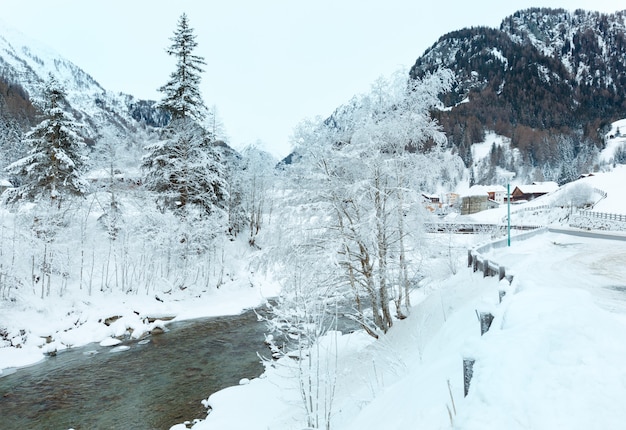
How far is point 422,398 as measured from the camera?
4707 millimetres

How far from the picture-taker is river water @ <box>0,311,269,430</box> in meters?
10.3

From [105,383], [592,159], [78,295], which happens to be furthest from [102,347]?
[592,159]

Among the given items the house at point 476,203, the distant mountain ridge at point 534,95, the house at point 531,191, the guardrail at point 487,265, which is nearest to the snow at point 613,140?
the distant mountain ridge at point 534,95

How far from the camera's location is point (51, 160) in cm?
2398

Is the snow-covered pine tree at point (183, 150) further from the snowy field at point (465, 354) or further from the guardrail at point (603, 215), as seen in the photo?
the guardrail at point (603, 215)

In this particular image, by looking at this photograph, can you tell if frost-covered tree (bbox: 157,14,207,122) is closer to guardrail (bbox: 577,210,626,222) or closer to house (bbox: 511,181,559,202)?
guardrail (bbox: 577,210,626,222)

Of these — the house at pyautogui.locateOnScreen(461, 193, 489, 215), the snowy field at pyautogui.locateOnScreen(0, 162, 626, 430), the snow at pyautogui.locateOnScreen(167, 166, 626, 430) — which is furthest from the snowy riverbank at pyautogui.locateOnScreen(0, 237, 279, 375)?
the house at pyautogui.locateOnScreen(461, 193, 489, 215)

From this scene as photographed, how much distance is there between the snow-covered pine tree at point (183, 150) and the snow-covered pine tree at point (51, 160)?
4.61 meters

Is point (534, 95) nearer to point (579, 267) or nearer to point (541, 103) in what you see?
point (541, 103)

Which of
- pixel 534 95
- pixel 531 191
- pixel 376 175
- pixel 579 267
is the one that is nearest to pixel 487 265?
pixel 376 175

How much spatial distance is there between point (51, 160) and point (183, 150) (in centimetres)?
817

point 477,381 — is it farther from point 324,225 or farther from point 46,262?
point 46,262

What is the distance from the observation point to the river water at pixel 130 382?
10305 millimetres

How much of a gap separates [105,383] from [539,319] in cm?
1347
